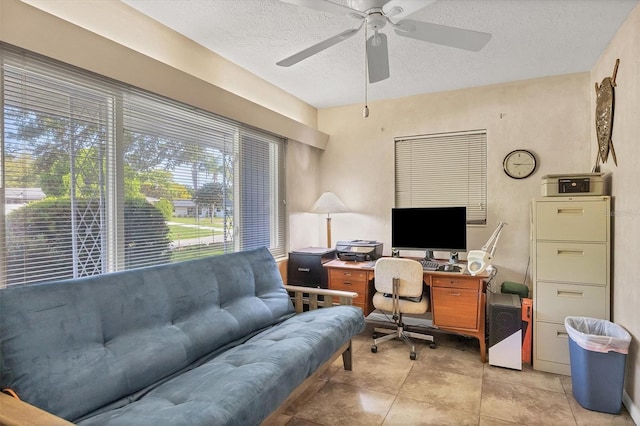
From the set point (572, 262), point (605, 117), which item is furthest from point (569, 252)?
point (605, 117)

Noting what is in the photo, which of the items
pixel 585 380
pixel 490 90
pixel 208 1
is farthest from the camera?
pixel 490 90

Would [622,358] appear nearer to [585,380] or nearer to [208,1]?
[585,380]

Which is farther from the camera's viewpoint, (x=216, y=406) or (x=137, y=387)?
(x=137, y=387)

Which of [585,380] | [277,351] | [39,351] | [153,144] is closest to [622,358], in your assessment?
[585,380]

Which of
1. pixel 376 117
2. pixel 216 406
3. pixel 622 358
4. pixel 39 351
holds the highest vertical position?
pixel 376 117

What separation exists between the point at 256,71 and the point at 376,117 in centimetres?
152

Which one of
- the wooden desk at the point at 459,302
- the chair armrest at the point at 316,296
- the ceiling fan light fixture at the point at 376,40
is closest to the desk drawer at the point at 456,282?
the wooden desk at the point at 459,302

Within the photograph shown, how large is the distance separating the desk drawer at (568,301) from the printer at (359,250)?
1.50 meters

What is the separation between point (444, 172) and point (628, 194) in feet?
Answer: 5.47

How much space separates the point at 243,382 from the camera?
157 centimetres

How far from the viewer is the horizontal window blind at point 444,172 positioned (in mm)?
3611

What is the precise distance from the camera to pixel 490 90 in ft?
11.6

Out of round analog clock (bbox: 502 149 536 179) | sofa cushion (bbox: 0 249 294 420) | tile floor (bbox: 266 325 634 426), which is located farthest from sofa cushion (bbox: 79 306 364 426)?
round analog clock (bbox: 502 149 536 179)

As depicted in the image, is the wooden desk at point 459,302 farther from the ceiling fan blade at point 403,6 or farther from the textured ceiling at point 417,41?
the ceiling fan blade at point 403,6
